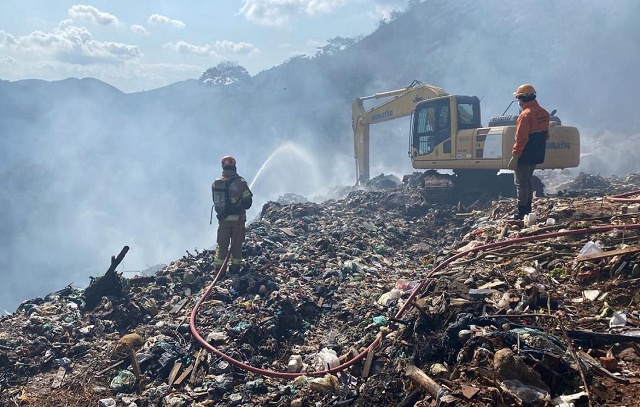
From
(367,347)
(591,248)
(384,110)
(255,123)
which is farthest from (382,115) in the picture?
(255,123)

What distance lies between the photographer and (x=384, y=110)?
16.0 meters

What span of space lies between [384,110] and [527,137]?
30.3 ft

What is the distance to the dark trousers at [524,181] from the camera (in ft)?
23.9

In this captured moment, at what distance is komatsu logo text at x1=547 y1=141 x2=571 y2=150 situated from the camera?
417 inches

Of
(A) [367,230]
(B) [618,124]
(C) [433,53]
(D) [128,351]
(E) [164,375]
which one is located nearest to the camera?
(E) [164,375]

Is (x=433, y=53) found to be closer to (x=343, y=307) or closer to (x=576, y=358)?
(x=343, y=307)

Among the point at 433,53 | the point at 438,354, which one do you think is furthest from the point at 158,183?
the point at 438,354

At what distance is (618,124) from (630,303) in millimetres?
30461

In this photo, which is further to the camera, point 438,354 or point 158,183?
point 158,183

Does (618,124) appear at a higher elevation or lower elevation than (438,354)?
higher

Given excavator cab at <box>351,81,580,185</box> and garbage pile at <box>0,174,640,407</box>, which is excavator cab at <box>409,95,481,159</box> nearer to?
excavator cab at <box>351,81,580,185</box>

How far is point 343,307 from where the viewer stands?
646cm

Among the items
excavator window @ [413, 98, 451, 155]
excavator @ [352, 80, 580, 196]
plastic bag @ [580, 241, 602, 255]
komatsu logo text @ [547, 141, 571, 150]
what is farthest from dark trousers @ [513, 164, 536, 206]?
excavator window @ [413, 98, 451, 155]

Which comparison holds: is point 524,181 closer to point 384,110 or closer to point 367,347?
point 367,347
